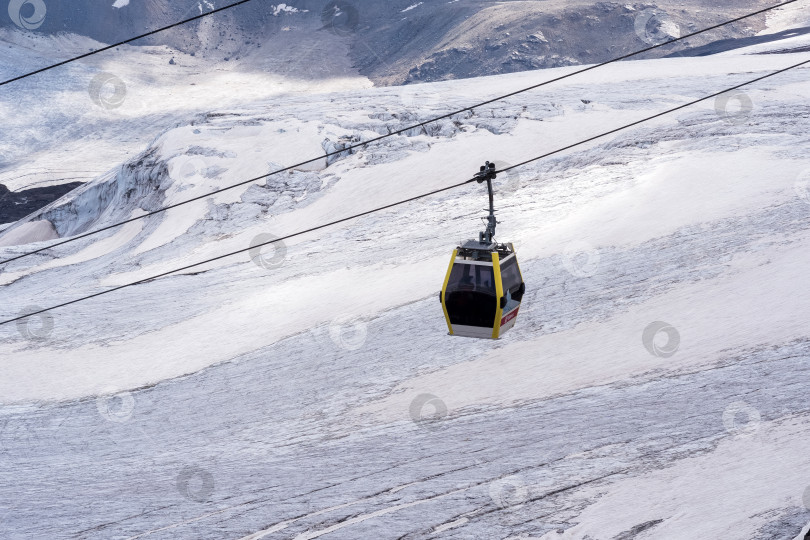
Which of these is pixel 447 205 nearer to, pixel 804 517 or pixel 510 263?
pixel 510 263

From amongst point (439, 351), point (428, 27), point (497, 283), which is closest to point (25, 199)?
point (428, 27)

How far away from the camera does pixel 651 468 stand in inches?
754

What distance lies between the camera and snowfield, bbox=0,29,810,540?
19.3 meters

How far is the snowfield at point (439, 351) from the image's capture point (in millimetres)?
19281

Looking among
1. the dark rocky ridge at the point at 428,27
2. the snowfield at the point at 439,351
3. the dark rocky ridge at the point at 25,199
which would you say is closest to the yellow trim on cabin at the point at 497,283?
the snowfield at the point at 439,351

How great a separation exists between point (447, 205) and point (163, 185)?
14.2 meters

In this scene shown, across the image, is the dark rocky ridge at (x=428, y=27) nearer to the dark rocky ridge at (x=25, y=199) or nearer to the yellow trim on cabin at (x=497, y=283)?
the dark rocky ridge at (x=25, y=199)

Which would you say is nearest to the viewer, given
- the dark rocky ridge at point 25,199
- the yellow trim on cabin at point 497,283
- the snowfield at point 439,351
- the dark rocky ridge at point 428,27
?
the yellow trim on cabin at point 497,283

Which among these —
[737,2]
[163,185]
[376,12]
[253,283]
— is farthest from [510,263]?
[376,12]

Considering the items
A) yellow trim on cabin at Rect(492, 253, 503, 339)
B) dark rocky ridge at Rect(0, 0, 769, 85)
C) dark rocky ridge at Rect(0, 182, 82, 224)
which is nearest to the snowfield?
yellow trim on cabin at Rect(492, 253, 503, 339)

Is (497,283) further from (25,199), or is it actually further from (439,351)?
(25,199)

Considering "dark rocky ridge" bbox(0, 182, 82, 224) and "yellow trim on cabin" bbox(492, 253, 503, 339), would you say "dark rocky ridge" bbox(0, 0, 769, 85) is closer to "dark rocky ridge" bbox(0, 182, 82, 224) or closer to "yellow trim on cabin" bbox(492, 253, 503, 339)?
"dark rocky ridge" bbox(0, 182, 82, 224)

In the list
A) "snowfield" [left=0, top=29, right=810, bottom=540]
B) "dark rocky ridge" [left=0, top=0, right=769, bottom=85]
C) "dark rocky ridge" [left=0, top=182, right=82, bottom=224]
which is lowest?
"snowfield" [left=0, top=29, right=810, bottom=540]

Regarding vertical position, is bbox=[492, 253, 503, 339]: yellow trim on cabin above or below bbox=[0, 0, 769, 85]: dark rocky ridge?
below
